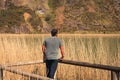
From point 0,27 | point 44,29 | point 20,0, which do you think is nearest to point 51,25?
point 44,29

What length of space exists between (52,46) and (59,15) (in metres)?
92.3

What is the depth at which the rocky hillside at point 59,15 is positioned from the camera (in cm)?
8975

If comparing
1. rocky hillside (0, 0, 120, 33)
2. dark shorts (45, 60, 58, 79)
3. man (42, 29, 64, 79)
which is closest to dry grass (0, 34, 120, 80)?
dark shorts (45, 60, 58, 79)

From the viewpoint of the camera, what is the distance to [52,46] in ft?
31.5

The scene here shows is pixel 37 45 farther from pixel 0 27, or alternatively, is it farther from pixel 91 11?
pixel 91 11

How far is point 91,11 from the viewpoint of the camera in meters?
103

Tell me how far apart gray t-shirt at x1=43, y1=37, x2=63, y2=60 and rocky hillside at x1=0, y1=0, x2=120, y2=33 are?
74.2 m

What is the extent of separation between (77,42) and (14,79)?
3.44 meters

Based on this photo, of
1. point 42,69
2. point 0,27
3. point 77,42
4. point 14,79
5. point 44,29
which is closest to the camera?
point 14,79

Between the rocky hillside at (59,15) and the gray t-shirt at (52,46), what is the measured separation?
74178mm

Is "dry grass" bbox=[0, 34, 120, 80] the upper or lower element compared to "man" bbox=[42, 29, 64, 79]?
lower

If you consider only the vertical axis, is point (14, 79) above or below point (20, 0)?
below

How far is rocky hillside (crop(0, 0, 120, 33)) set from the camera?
89.8m

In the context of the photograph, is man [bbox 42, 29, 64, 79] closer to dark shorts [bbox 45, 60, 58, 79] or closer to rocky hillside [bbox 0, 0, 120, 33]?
dark shorts [bbox 45, 60, 58, 79]
